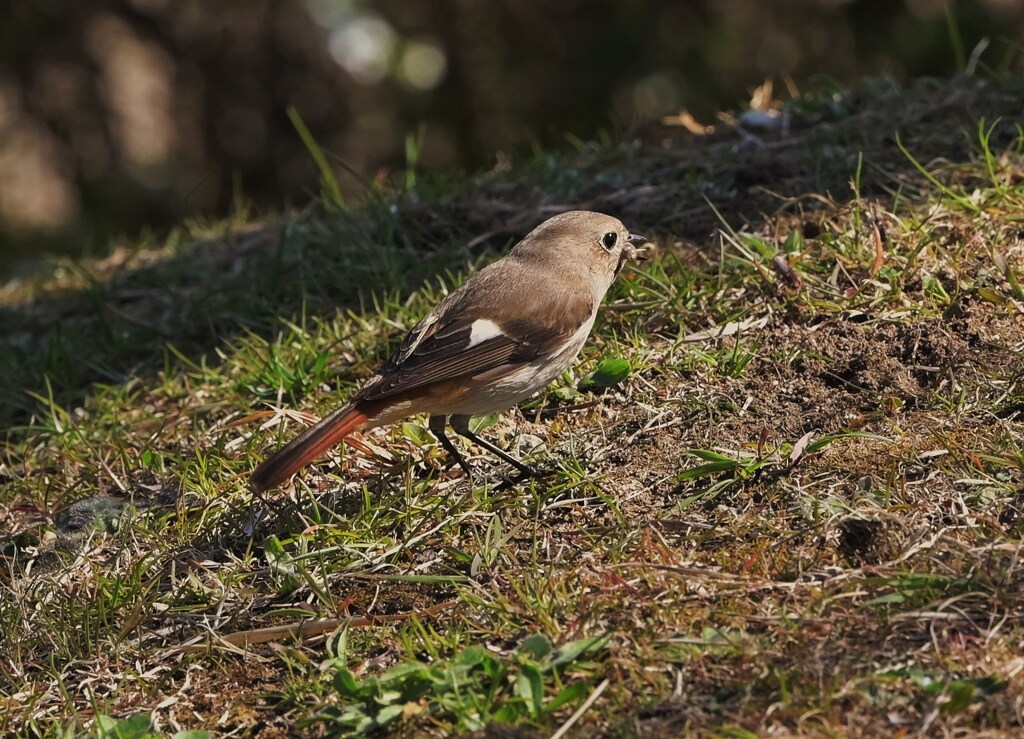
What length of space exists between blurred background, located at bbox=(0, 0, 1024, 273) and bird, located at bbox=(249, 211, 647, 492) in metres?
5.24

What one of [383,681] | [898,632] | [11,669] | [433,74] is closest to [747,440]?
[898,632]

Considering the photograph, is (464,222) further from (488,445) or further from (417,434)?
(488,445)

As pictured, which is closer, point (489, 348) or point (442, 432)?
point (489, 348)

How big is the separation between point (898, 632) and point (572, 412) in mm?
1763

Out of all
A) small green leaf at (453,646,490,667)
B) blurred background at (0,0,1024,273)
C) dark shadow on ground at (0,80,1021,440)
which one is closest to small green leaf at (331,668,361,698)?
small green leaf at (453,646,490,667)

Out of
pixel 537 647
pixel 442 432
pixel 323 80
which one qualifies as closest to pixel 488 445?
pixel 442 432

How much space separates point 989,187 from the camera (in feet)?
16.6

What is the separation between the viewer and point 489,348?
4328mm

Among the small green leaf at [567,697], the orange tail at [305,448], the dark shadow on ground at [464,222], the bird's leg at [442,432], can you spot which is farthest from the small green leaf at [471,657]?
the dark shadow on ground at [464,222]

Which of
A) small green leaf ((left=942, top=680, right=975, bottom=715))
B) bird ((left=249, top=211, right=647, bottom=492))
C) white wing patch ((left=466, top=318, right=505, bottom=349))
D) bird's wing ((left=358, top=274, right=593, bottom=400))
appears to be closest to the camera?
small green leaf ((left=942, top=680, right=975, bottom=715))

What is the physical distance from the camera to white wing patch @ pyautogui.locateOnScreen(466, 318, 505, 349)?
4.36 metres

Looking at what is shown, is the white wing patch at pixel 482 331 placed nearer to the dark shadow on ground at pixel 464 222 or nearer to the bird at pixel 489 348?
the bird at pixel 489 348

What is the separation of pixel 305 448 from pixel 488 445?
0.77m

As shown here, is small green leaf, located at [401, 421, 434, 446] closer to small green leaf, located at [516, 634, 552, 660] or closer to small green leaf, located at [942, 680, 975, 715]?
small green leaf, located at [516, 634, 552, 660]
